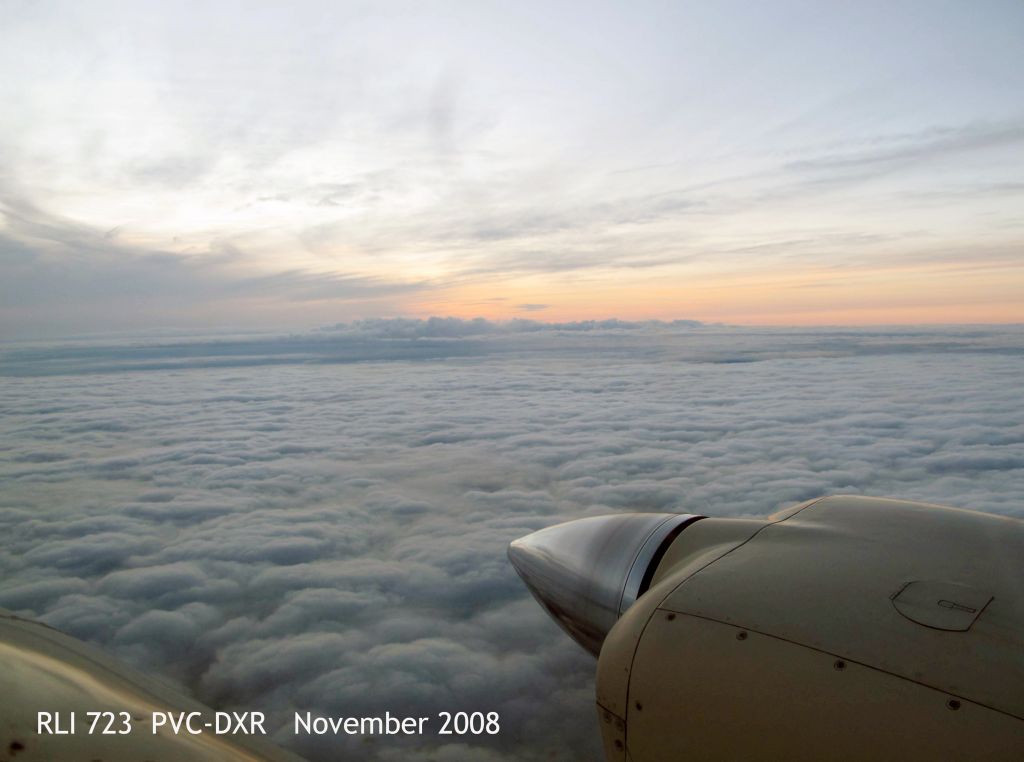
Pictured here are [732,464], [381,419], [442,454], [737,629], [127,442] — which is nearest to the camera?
[737,629]

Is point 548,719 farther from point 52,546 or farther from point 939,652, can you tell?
point 52,546

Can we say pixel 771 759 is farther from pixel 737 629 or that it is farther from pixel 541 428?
pixel 541 428

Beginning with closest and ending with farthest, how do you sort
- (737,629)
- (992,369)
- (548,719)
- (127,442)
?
(737,629)
(548,719)
(127,442)
(992,369)

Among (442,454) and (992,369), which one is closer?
(442,454)

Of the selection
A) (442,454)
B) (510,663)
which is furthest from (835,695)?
(442,454)

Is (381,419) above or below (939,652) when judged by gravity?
below

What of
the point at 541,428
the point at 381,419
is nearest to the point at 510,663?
the point at 541,428

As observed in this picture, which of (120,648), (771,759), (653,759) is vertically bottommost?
(120,648)
